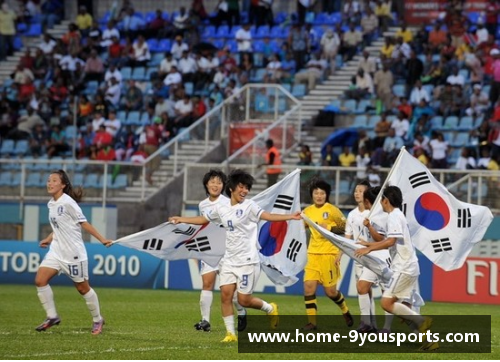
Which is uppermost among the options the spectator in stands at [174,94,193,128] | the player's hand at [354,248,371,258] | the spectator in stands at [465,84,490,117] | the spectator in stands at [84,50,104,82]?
the spectator in stands at [84,50,104,82]

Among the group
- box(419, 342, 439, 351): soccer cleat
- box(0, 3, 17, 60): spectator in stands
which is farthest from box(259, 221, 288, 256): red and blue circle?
box(0, 3, 17, 60): spectator in stands

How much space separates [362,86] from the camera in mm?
33000

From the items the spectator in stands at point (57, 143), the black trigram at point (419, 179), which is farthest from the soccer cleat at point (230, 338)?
the spectator in stands at point (57, 143)

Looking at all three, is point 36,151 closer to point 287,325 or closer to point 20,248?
point 20,248

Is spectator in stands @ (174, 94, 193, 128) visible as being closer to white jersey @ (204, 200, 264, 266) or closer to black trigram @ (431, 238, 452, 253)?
black trigram @ (431, 238, 452, 253)

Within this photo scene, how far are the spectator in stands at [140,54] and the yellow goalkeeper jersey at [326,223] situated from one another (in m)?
20.3

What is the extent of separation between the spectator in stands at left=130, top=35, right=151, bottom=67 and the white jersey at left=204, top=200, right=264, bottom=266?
892 inches

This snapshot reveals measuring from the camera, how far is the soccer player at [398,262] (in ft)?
47.9

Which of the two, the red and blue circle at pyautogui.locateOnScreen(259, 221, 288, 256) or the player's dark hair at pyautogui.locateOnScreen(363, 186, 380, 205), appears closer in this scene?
the player's dark hair at pyautogui.locateOnScreen(363, 186, 380, 205)

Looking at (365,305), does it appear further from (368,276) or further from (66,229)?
(66,229)

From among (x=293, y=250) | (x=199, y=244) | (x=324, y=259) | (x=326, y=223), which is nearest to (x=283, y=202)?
(x=293, y=250)

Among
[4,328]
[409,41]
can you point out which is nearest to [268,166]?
[409,41]

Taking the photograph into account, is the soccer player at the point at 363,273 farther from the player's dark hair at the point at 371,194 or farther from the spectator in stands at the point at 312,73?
the spectator in stands at the point at 312,73

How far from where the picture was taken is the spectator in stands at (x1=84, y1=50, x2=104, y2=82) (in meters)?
37.4
